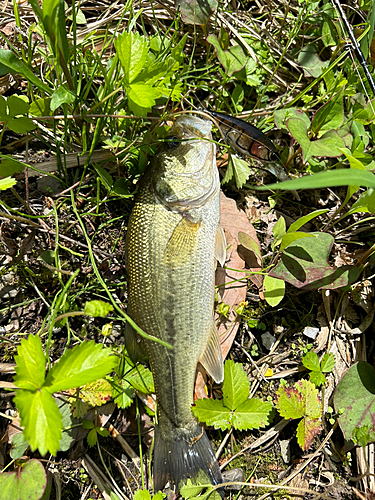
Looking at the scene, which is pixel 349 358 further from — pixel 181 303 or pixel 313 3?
pixel 313 3

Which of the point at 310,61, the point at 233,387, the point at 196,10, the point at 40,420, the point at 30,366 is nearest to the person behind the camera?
the point at 40,420

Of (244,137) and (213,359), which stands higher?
(244,137)

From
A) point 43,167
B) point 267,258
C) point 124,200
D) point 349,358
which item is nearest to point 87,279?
point 124,200

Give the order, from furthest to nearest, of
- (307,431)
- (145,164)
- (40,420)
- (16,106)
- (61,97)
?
(145,164), (307,431), (16,106), (61,97), (40,420)

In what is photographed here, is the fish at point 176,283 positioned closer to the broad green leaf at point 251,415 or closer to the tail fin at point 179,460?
the tail fin at point 179,460

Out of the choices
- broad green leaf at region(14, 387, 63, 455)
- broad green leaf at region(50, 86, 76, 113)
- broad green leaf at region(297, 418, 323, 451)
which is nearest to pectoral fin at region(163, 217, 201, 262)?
broad green leaf at region(50, 86, 76, 113)

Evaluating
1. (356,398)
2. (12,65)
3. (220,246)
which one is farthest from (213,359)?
(12,65)

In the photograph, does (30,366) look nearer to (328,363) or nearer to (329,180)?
(329,180)
